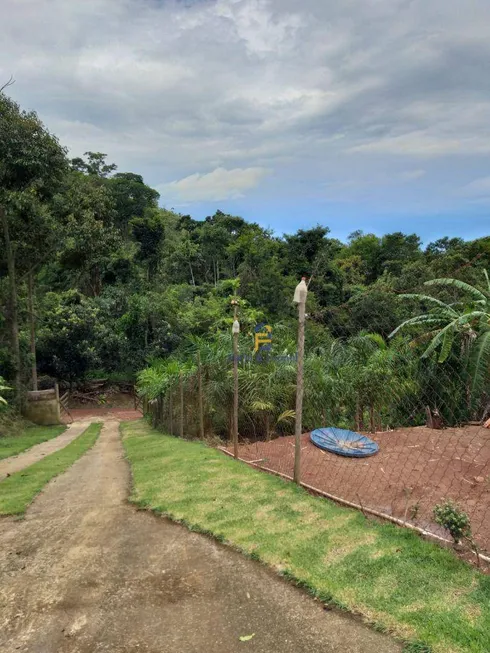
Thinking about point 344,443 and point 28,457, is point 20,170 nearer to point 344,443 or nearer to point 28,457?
point 28,457

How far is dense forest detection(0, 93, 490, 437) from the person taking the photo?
966 cm

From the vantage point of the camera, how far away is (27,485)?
23.1ft

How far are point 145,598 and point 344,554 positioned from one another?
5.09 feet

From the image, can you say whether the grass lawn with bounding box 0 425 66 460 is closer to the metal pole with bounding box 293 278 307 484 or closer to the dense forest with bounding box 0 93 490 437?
the dense forest with bounding box 0 93 490 437

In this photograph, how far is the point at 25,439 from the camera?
15.7 metres

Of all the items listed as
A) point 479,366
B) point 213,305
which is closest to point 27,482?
point 479,366

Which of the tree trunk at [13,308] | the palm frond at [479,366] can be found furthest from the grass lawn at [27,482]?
the tree trunk at [13,308]

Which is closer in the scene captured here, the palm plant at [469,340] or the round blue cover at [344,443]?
the round blue cover at [344,443]

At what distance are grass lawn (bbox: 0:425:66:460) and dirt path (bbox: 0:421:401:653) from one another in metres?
7.73

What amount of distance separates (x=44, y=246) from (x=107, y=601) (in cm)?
1992

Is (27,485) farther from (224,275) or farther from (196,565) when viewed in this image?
(224,275)

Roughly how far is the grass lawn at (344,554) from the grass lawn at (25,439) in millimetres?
7567

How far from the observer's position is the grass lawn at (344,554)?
2830 millimetres

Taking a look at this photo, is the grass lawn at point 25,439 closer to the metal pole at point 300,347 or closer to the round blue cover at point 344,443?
the round blue cover at point 344,443
